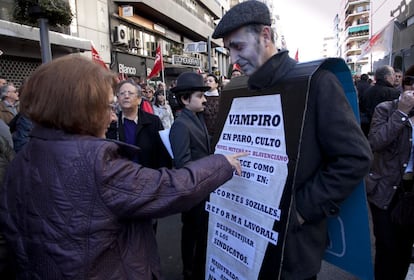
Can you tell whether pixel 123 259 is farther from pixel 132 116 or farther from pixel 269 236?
pixel 132 116

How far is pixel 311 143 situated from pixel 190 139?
1.70 metres

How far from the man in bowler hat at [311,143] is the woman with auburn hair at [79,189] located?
0.53 meters

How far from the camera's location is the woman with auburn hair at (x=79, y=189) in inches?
52.8

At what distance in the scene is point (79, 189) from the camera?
1.33m

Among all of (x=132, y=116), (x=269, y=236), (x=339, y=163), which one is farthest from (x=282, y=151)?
(x=132, y=116)

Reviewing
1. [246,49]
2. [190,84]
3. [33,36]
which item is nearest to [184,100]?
[190,84]

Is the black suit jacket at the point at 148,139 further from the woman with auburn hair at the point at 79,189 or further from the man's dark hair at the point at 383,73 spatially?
the man's dark hair at the point at 383,73

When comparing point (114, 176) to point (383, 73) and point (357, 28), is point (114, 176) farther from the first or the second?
point (357, 28)

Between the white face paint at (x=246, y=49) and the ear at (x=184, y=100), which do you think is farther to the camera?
the ear at (x=184, y=100)

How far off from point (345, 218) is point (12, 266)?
1.64 metres

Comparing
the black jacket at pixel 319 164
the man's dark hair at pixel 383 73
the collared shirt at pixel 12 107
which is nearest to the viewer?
the black jacket at pixel 319 164

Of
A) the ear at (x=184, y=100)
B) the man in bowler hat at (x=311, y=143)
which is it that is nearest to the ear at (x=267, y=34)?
the man in bowler hat at (x=311, y=143)

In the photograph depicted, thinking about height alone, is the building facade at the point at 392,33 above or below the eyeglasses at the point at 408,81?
above

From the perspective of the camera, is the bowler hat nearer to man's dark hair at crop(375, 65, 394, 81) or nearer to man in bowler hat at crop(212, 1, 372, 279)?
man in bowler hat at crop(212, 1, 372, 279)
